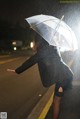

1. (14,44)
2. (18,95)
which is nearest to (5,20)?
(14,44)

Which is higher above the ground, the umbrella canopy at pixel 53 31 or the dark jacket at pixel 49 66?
the umbrella canopy at pixel 53 31

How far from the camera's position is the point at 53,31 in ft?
18.9

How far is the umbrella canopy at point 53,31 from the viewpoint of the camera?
562cm

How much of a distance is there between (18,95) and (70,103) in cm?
208

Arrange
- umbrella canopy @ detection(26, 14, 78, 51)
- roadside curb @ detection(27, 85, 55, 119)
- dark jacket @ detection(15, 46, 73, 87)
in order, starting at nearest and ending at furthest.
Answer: dark jacket @ detection(15, 46, 73, 87)
umbrella canopy @ detection(26, 14, 78, 51)
roadside curb @ detection(27, 85, 55, 119)

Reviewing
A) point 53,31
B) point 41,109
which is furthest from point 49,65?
point 41,109

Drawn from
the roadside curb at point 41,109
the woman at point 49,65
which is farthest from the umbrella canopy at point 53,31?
the roadside curb at point 41,109

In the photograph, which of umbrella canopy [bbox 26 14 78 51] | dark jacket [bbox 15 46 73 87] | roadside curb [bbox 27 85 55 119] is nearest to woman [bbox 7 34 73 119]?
dark jacket [bbox 15 46 73 87]

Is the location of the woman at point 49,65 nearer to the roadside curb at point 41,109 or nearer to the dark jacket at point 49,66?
the dark jacket at point 49,66

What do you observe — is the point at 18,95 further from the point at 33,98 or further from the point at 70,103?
the point at 70,103

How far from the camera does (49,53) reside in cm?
549

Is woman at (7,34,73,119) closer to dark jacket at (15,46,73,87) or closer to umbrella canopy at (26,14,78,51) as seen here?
dark jacket at (15,46,73,87)

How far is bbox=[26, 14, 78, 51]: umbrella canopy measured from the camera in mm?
5625

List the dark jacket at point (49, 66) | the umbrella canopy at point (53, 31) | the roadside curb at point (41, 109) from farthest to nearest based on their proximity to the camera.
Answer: the roadside curb at point (41, 109)
the umbrella canopy at point (53, 31)
the dark jacket at point (49, 66)
